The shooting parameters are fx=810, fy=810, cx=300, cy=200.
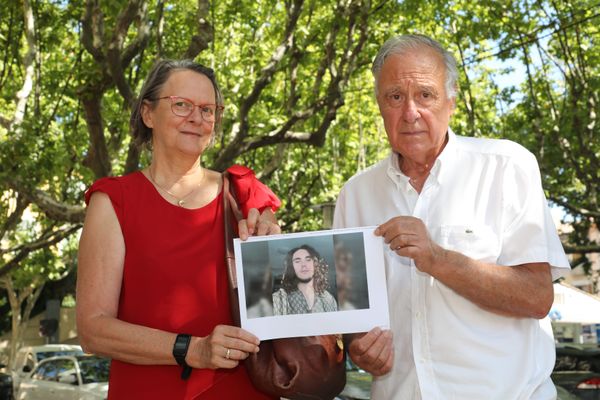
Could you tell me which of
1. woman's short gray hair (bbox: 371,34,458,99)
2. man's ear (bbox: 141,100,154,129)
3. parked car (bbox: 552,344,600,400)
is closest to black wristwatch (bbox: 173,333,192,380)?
man's ear (bbox: 141,100,154,129)

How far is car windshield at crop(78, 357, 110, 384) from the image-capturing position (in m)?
13.1

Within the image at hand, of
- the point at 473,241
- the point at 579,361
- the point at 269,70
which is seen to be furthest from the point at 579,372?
the point at 473,241

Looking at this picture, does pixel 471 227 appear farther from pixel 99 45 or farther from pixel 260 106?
pixel 260 106

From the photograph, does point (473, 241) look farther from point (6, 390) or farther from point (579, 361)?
point (6, 390)

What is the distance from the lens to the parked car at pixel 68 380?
42.1ft

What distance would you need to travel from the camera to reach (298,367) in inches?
107

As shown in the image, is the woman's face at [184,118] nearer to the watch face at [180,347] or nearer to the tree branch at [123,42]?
the watch face at [180,347]

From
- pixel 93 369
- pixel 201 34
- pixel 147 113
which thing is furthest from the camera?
pixel 93 369

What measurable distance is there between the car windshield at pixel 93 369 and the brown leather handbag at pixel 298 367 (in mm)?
10966

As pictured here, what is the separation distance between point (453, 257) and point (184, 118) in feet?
3.74

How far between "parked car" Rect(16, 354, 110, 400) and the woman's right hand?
10227 mm

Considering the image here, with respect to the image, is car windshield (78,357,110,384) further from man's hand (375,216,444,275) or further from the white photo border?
man's hand (375,216,444,275)

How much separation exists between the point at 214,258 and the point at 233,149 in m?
9.81

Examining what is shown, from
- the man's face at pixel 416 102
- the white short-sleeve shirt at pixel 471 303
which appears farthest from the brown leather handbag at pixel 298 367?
the man's face at pixel 416 102
